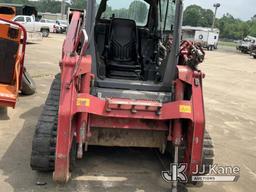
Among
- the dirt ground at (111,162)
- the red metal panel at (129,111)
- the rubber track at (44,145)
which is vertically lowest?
the dirt ground at (111,162)

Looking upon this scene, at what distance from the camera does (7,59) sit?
729 centimetres

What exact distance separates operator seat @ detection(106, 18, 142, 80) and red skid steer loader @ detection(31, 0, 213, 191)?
135 millimetres

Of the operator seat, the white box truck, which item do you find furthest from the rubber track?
the white box truck

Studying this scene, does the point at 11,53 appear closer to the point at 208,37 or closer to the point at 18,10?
the point at 18,10

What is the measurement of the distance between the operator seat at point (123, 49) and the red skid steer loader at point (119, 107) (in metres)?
0.13

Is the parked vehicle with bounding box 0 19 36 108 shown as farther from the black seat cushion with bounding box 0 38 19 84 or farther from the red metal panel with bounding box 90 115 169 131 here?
the red metal panel with bounding box 90 115 169 131

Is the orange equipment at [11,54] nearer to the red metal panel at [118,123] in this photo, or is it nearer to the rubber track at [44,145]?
the rubber track at [44,145]

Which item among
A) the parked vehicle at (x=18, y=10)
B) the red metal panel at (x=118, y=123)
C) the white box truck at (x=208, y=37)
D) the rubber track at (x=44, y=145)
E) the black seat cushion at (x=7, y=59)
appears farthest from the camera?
the white box truck at (x=208, y=37)

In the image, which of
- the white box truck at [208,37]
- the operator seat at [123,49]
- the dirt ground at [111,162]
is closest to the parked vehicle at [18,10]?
the dirt ground at [111,162]

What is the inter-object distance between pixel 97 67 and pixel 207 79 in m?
12.2

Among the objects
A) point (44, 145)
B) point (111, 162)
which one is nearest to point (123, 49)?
point (111, 162)

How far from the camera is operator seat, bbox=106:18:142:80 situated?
253 inches

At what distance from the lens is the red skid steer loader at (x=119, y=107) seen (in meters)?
4.63

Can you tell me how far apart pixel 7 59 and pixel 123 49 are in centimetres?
209
